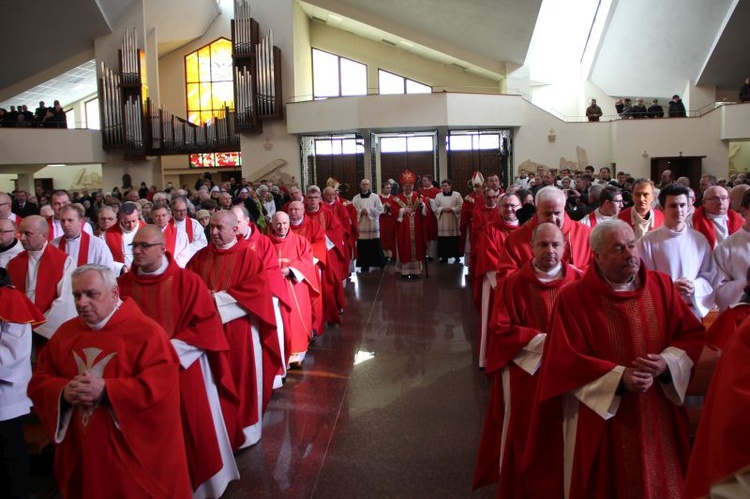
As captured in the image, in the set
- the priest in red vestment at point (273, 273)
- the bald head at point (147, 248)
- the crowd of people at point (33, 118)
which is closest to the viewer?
the bald head at point (147, 248)

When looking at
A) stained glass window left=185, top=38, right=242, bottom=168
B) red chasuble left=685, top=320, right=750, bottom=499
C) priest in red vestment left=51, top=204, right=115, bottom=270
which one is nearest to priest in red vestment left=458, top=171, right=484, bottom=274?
priest in red vestment left=51, top=204, right=115, bottom=270

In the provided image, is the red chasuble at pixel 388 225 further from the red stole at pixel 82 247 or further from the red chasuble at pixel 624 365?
the red chasuble at pixel 624 365

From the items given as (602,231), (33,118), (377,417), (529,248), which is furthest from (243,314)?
(33,118)

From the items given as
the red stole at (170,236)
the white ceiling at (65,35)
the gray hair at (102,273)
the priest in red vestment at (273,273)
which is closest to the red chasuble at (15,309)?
the gray hair at (102,273)

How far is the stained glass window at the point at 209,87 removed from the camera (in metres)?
26.2

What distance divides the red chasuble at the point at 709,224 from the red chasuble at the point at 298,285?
3.88m

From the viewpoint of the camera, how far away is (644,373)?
9.88 feet

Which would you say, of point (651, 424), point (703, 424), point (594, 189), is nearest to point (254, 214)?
point (594, 189)

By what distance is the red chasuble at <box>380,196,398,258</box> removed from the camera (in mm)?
13961

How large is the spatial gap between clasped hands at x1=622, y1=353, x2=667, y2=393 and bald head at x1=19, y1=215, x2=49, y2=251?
14.7 feet

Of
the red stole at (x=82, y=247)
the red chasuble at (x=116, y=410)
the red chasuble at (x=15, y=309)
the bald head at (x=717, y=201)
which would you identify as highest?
the bald head at (x=717, y=201)

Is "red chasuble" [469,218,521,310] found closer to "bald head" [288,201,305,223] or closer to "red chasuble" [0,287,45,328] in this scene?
"bald head" [288,201,305,223]

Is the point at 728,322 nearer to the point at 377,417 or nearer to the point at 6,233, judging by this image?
the point at 377,417

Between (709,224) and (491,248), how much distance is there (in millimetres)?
1885
